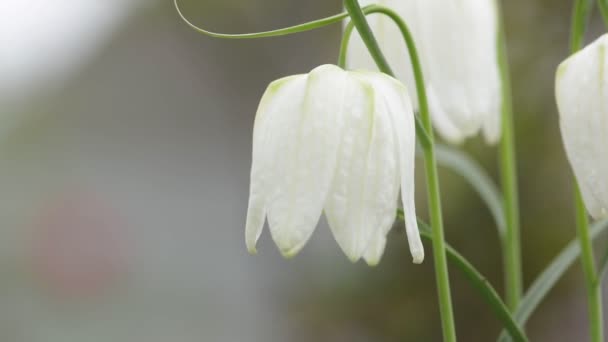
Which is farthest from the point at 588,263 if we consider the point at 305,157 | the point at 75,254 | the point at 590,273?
the point at 75,254

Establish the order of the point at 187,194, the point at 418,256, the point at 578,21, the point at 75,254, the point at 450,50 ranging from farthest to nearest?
1. the point at 187,194
2. the point at 75,254
3. the point at 450,50
4. the point at 578,21
5. the point at 418,256

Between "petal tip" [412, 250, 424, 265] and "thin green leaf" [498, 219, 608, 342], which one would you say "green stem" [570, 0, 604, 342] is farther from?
"petal tip" [412, 250, 424, 265]

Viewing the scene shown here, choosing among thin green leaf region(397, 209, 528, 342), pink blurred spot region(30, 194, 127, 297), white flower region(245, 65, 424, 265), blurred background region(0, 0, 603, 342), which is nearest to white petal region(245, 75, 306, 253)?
white flower region(245, 65, 424, 265)

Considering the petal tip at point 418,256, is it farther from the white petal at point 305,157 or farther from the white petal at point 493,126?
the white petal at point 493,126

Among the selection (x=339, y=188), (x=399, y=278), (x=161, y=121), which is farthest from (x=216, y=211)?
(x=339, y=188)

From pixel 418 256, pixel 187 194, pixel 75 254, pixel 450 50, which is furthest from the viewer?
pixel 187 194

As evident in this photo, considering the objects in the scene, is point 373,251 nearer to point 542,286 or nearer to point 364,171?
point 364,171
